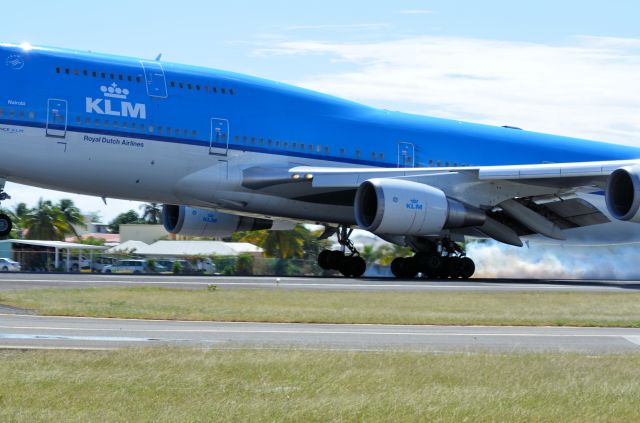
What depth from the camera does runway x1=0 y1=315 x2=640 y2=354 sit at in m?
13.3

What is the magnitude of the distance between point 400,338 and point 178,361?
4.14 metres

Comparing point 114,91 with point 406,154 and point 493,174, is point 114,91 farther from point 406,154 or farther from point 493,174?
point 493,174

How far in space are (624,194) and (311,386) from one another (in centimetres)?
1940

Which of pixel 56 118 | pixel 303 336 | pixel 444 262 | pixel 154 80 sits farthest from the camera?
pixel 444 262

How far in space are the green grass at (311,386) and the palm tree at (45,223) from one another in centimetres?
6872

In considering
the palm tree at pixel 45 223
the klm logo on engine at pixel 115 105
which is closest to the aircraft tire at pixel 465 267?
the klm logo on engine at pixel 115 105

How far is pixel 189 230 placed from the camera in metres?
34.3

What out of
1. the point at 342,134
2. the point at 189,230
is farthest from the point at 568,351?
the point at 189,230

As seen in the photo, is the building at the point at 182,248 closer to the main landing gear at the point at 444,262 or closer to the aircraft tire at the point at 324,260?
the aircraft tire at the point at 324,260

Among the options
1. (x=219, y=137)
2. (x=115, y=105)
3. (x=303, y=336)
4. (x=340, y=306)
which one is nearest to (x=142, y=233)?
(x=219, y=137)

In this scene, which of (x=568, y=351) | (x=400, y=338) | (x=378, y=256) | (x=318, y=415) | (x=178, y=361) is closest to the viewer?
(x=318, y=415)

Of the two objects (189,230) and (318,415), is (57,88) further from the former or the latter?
(318,415)

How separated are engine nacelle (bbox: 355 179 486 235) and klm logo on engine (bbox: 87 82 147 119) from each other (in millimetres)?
6281

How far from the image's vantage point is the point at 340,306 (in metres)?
19.8
